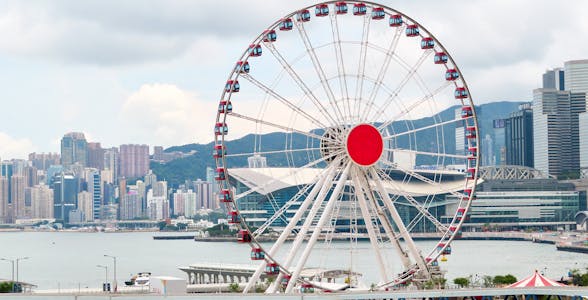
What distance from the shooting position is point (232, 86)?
132 ft

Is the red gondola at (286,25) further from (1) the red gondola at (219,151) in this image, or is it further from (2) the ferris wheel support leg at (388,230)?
(2) the ferris wheel support leg at (388,230)

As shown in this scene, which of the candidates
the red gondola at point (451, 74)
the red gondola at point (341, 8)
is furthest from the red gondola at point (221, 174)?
the red gondola at point (451, 74)

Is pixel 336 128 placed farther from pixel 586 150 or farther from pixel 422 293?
pixel 586 150

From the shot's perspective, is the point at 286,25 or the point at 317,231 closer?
the point at 317,231

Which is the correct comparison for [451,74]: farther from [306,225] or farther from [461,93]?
[306,225]

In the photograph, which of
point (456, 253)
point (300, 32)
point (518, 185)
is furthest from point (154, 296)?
point (518, 185)

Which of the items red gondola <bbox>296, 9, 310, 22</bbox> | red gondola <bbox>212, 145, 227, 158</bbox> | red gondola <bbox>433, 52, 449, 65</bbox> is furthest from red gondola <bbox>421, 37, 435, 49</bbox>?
red gondola <bbox>212, 145, 227, 158</bbox>

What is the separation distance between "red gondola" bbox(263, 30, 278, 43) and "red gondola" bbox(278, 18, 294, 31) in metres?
0.32

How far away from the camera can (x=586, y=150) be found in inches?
7810

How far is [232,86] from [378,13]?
544 centimetres

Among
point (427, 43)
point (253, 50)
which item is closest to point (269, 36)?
point (253, 50)

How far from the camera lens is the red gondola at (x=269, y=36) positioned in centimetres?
4050

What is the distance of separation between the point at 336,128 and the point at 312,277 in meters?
15.2

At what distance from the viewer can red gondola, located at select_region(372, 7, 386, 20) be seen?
4141cm
